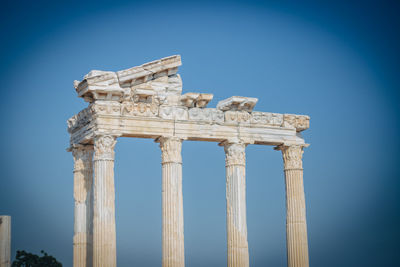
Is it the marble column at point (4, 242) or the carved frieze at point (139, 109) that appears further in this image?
the carved frieze at point (139, 109)

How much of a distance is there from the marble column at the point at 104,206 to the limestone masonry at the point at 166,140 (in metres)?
0.05

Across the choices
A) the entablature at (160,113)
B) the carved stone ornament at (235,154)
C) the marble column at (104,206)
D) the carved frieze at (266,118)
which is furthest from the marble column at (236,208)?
the marble column at (104,206)

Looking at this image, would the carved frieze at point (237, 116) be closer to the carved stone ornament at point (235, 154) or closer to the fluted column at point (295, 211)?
the carved stone ornament at point (235, 154)

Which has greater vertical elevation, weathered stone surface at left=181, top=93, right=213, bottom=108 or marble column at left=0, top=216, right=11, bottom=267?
weathered stone surface at left=181, top=93, right=213, bottom=108

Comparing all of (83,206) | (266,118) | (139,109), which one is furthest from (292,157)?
(83,206)

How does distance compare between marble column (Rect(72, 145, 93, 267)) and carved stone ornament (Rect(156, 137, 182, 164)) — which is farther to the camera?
marble column (Rect(72, 145, 93, 267))

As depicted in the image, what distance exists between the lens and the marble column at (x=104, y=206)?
117 ft

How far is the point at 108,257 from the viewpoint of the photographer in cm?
3588

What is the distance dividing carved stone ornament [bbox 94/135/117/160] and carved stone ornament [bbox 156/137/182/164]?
332 cm

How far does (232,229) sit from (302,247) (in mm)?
5013

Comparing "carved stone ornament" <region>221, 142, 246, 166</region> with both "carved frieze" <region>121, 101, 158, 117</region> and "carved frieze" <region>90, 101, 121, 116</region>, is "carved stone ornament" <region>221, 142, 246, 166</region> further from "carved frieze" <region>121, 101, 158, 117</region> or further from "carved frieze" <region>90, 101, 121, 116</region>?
"carved frieze" <region>90, 101, 121, 116</region>

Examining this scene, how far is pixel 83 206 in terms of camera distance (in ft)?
131

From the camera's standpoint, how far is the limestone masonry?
36.8 metres

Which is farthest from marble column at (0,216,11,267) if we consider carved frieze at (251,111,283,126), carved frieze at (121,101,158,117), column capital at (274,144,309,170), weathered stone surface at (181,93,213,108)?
column capital at (274,144,309,170)
